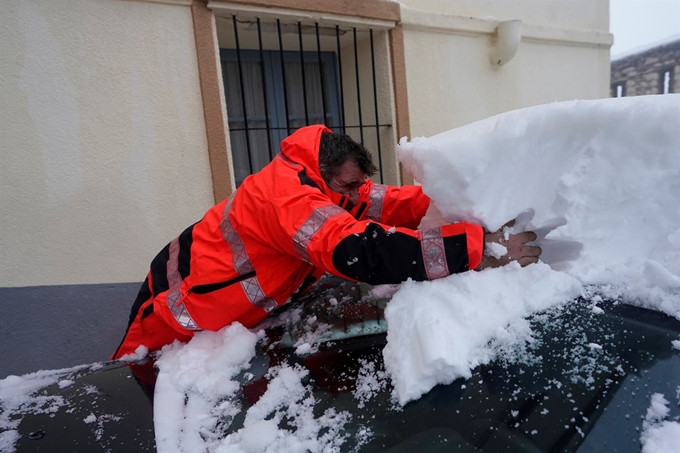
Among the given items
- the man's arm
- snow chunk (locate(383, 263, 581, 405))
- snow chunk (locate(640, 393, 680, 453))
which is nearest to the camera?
snow chunk (locate(640, 393, 680, 453))

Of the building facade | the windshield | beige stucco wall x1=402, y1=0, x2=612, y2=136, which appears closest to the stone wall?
beige stucco wall x1=402, y1=0, x2=612, y2=136

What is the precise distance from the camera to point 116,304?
3381mm

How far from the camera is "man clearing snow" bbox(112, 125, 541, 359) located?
4.74ft

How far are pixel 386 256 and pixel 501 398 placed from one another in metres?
0.62

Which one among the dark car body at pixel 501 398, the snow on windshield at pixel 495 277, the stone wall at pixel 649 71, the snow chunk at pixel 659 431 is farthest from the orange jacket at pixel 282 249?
the stone wall at pixel 649 71

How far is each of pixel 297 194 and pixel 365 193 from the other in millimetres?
784

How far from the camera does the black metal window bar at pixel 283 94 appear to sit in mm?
4301

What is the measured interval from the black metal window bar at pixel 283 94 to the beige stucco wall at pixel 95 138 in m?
0.81

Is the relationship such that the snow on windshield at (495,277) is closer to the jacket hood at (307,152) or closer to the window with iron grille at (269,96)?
the jacket hood at (307,152)

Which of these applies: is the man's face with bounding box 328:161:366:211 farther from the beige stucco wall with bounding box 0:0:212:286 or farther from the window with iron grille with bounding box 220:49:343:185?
the window with iron grille with bounding box 220:49:343:185

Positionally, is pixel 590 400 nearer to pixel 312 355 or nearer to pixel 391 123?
pixel 312 355

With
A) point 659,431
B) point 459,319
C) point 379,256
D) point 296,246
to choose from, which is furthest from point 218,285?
point 659,431

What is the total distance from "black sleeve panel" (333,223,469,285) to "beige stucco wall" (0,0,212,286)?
2406 millimetres

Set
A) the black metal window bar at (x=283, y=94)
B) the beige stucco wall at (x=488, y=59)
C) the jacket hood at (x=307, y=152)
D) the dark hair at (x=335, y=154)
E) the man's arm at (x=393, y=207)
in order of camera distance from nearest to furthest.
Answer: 1. the jacket hood at (x=307, y=152)
2. the dark hair at (x=335, y=154)
3. the man's arm at (x=393, y=207)
4. the black metal window bar at (x=283, y=94)
5. the beige stucco wall at (x=488, y=59)
